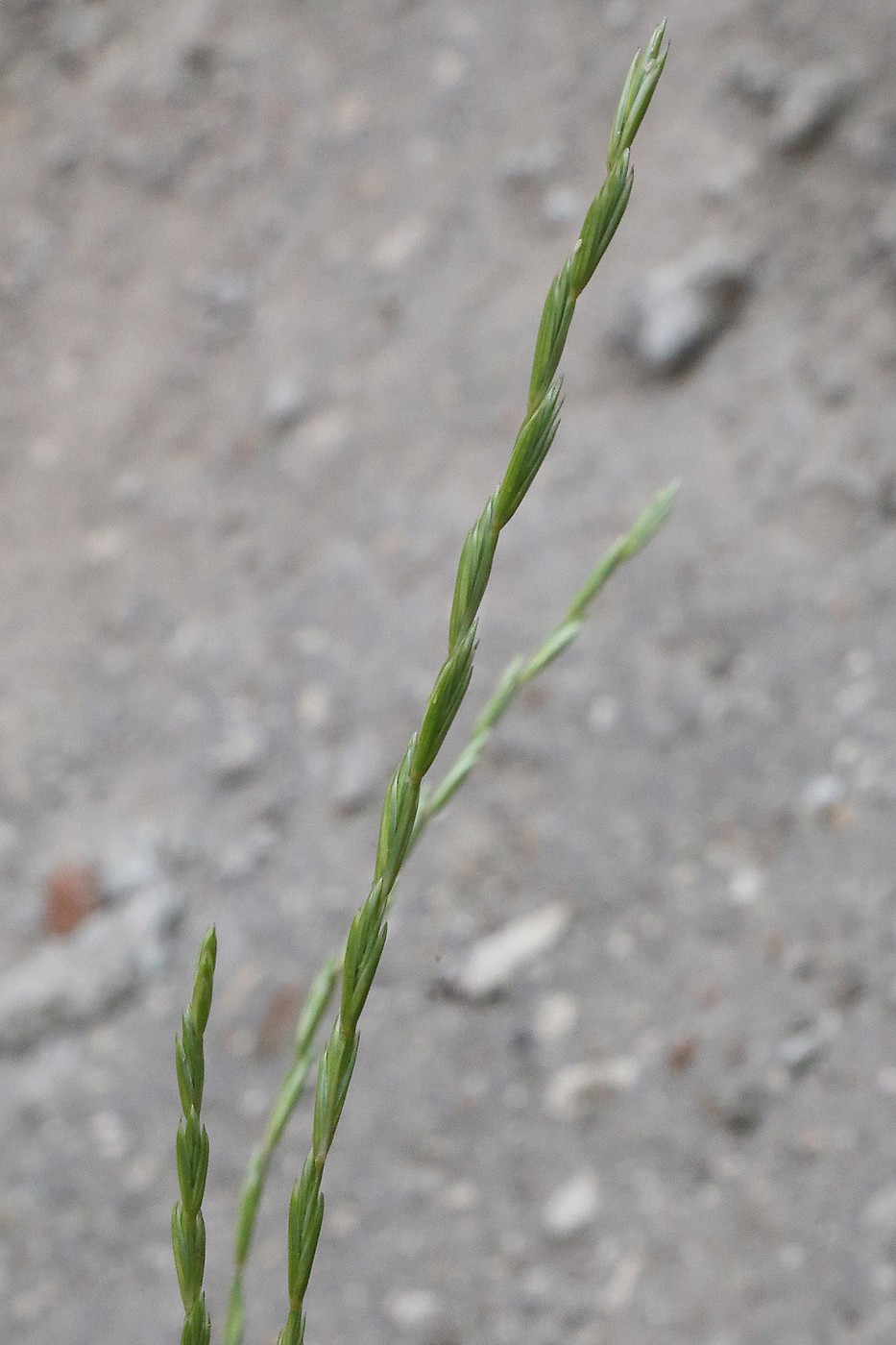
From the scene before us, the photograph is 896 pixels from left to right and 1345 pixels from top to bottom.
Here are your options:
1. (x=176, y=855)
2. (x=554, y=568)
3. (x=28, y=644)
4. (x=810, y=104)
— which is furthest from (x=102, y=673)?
(x=810, y=104)

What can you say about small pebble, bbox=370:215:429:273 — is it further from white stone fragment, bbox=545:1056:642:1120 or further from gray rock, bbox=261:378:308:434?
white stone fragment, bbox=545:1056:642:1120

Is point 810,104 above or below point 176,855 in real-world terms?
above

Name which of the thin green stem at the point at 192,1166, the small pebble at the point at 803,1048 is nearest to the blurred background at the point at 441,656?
the small pebble at the point at 803,1048

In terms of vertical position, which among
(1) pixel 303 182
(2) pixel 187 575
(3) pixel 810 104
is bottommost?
(3) pixel 810 104

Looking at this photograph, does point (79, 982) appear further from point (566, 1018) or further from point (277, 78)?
point (277, 78)

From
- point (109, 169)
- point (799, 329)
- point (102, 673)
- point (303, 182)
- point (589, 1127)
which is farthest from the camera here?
point (109, 169)

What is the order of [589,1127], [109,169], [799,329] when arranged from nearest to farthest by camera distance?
[589,1127] < [799,329] < [109,169]

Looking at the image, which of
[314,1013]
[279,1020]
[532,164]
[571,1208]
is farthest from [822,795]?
[532,164]
